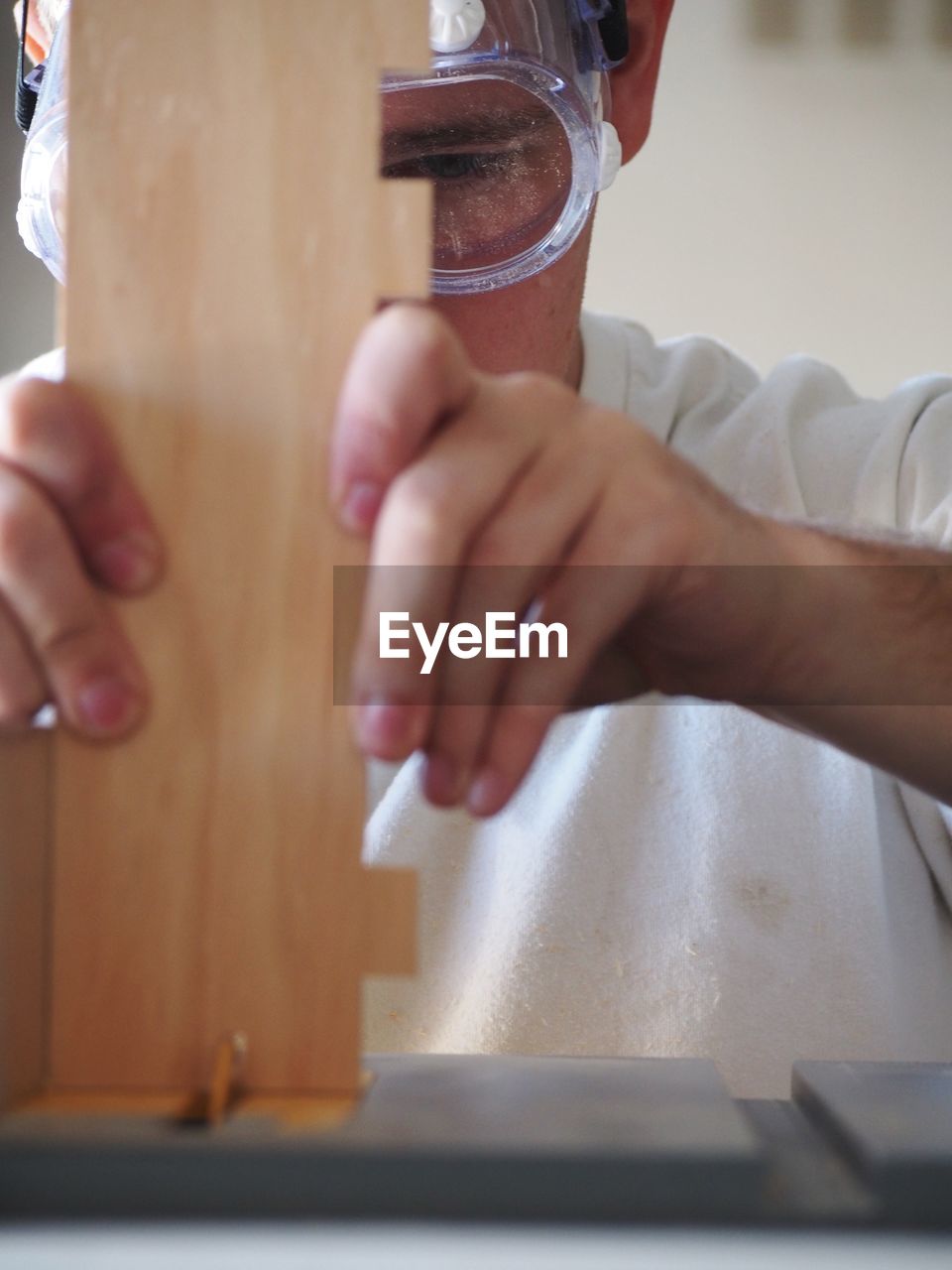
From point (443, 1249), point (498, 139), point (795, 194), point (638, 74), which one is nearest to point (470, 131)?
point (498, 139)

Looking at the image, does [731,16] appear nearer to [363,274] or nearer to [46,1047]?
[363,274]

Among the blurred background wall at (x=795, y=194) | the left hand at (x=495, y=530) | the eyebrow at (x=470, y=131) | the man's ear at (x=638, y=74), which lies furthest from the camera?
the blurred background wall at (x=795, y=194)

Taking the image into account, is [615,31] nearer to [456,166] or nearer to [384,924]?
[456,166]

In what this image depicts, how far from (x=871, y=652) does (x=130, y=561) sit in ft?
1.48

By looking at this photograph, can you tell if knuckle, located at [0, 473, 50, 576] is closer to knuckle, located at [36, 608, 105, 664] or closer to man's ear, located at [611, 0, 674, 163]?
knuckle, located at [36, 608, 105, 664]

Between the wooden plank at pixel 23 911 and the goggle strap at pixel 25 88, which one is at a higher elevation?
the goggle strap at pixel 25 88

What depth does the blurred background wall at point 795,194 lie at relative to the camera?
2865 mm

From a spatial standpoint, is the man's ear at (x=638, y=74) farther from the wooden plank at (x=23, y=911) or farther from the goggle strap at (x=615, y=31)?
the wooden plank at (x=23, y=911)

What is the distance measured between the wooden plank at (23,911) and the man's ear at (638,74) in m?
1.00

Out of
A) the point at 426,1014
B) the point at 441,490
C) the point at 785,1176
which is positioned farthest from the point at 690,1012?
the point at 441,490

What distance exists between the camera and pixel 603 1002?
1.13 metres

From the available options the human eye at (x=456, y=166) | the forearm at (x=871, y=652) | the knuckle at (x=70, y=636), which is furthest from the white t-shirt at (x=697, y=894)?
the knuckle at (x=70, y=636)

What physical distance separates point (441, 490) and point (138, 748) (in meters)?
0.18

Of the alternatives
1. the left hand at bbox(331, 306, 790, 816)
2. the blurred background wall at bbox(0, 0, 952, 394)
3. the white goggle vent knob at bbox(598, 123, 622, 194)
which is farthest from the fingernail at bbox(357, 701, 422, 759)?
the blurred background wall at bbox(0, 0, 952, 394)
